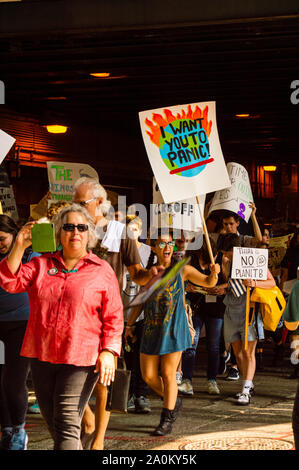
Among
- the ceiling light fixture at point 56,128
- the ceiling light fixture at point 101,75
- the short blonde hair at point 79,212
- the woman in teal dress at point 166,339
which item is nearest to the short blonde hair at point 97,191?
the woman in teal dress at point 166,339

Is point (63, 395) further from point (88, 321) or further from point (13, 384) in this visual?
point (13, 384)

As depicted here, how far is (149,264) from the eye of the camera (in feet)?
30.5

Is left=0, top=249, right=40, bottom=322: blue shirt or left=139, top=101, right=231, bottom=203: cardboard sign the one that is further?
left=139, top=101, right=231, bottom=203: cardboard sign

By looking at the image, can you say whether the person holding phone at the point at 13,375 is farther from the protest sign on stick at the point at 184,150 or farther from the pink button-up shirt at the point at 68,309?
the protest sign on stick at the point at 184,150

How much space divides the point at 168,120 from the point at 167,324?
2.07 m

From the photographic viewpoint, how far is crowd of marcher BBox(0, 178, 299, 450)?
4.98 metres

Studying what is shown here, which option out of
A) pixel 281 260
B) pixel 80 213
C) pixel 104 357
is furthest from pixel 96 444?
pixel 281 260

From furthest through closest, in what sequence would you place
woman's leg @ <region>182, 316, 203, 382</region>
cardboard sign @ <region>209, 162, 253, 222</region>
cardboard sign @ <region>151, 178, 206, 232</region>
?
1. cardboard sign @ <region>209, 162, 253, 222</region>
2. woman's leg @ <region>182, 316, 203, 382</region>
3. cardboard sign @ <region>151, 178, 206, 232</region>

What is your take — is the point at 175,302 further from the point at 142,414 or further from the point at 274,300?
the point at 274,300

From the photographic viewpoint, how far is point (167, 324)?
7.26 m

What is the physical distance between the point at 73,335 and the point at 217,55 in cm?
593

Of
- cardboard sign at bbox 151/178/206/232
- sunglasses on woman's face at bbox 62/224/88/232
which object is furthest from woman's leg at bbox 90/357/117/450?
cardboard sign at bbox 151/178/206/232

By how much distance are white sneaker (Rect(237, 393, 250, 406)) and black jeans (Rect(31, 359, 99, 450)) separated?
155 inches

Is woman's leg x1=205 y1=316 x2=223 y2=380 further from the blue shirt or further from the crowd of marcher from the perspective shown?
the blue shirt
